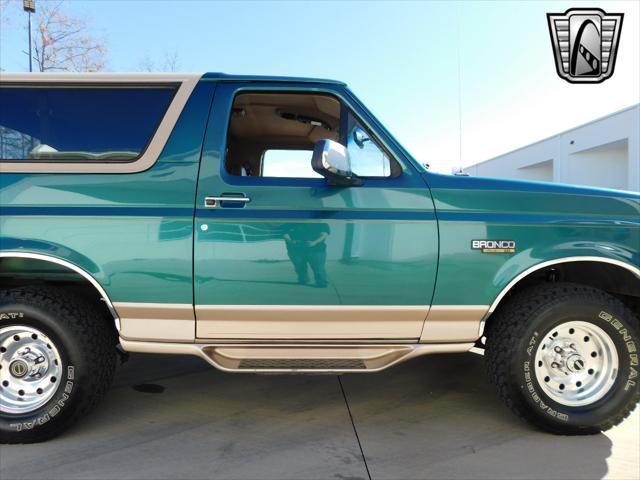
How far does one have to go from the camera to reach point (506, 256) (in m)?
2.60

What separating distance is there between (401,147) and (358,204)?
1.52ft

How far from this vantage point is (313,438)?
105 inches

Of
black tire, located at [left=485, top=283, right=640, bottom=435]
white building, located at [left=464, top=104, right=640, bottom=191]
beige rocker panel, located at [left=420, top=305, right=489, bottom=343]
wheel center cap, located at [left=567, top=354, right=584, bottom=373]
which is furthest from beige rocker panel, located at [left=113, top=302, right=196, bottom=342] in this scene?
white building, located at [left=464, top=104, right=640, bottom=191]

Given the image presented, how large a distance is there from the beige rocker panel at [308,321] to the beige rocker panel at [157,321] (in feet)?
0.23

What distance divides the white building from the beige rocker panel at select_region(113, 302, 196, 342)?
72.8 feet

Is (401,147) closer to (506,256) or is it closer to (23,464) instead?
(506,256)

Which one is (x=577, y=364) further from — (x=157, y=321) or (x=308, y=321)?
(x=157, y=321)

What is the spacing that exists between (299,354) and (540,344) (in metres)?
1.46

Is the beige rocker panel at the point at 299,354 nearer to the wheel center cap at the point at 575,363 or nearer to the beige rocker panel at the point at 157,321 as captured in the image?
the beige rocker panel at the point at 157,321

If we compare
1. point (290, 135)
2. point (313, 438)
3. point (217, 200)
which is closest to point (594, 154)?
point (290, 135)

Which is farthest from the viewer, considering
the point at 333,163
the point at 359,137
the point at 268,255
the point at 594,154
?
the point at 594,154

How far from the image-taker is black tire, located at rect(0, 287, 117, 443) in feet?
A: 8.52

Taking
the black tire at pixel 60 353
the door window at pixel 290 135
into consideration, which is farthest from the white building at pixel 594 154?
the black tire at pixel 60 353

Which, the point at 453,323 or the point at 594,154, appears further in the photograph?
the point at 594,154
